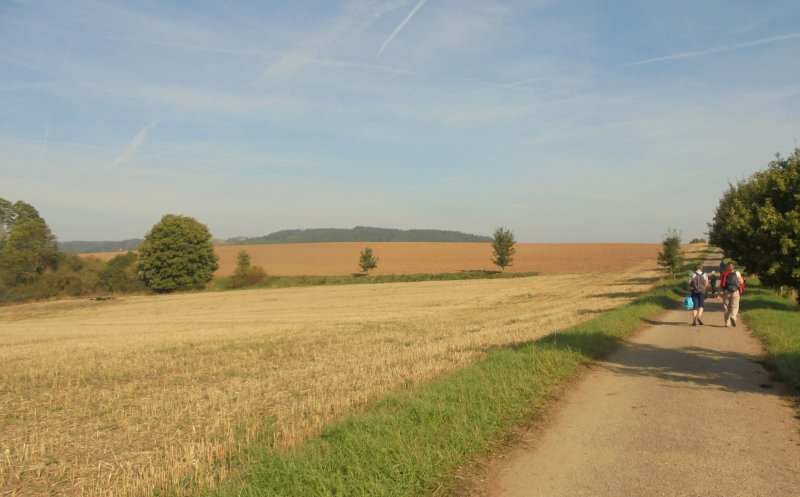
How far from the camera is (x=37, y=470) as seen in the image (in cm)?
679

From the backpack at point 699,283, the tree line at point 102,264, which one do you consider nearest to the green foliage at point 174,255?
the tree line at point 102,264

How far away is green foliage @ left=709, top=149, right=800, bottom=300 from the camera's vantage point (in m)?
18.0

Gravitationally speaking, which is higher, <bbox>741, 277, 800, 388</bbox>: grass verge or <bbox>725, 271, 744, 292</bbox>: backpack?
<bbox>725, 271, 744, 292</bbox>: backpack

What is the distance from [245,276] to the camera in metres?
67.9

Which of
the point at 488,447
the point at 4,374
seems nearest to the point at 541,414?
the point at 488,447

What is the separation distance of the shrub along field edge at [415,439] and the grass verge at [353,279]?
189 ft

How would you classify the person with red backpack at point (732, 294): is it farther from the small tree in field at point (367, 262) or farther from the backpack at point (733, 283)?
the small tree in field at point (367, 262)

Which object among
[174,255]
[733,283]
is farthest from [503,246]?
[733,283]

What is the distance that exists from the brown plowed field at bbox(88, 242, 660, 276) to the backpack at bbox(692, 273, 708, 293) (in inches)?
2189

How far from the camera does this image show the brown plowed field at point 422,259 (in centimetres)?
7944

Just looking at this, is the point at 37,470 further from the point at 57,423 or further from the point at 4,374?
the point at 4,374

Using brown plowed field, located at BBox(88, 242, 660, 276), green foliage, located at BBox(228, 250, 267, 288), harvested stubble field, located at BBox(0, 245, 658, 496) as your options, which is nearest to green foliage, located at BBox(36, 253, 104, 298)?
green foliage, located at BBox(228, 250, 267, 288)

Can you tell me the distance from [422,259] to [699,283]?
78.4 metres

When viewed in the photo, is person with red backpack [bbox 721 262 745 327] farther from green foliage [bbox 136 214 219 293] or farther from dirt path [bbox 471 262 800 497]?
green foliage [bbox 136 214 219 293]
